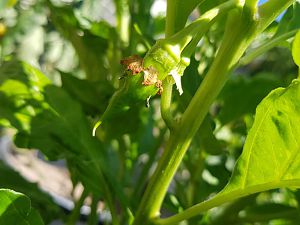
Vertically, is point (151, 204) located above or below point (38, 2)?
above

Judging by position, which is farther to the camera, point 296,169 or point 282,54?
point 282,54

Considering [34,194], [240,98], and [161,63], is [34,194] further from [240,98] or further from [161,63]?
[161,63]

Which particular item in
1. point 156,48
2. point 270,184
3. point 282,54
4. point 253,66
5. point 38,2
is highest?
point 156,48

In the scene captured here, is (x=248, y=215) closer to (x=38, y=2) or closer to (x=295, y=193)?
(x=295, y=193)

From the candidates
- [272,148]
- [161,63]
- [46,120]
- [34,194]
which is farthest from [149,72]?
Result: [34,194]

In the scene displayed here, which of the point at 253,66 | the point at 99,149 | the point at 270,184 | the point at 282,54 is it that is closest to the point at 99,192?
the point at 99,149

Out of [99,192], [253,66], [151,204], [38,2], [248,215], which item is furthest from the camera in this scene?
[253,66]
